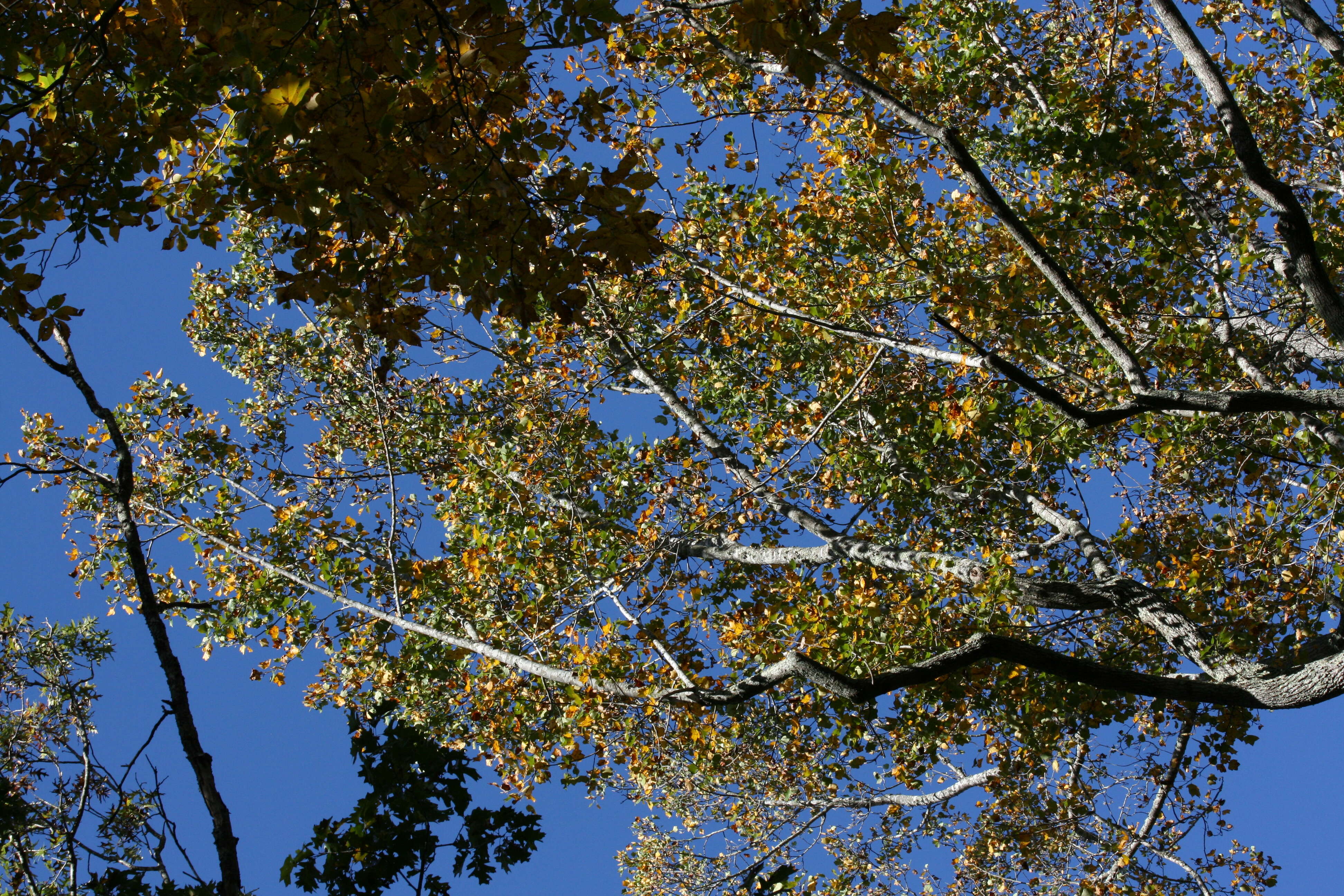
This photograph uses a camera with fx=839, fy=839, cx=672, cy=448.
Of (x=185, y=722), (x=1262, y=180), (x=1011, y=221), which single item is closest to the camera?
(x=185, y=722)

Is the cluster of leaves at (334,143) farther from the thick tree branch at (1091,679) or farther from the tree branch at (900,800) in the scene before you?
the tree branch at (900,800)

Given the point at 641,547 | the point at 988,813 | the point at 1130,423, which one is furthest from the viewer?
the point at 988,813

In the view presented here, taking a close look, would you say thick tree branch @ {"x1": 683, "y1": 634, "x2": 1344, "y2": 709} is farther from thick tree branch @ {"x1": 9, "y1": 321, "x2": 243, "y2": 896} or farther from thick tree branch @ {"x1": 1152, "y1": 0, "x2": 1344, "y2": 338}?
thick tree branch @ {"x1": 9, "y1": 321, "x2": 243, "y2": 896}

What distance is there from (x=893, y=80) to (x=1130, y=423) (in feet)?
14.4

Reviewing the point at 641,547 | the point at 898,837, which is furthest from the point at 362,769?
the point at 898,837

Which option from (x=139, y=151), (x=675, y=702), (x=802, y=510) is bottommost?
(x=675, y=702)

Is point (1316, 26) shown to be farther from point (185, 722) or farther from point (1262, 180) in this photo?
point (185, 722)

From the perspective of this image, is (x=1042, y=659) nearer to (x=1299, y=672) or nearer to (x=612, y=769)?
(x=1299, y=672)

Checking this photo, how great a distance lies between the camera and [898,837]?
11.3 metres

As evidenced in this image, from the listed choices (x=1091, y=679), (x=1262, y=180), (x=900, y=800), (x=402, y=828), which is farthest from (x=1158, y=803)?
(x=402, y=828)

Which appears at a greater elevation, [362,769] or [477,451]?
[477,451]

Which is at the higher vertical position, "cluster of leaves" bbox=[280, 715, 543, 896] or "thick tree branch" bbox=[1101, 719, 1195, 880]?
"thick tree branch" bbox=[1101, 719, 1195, 880]

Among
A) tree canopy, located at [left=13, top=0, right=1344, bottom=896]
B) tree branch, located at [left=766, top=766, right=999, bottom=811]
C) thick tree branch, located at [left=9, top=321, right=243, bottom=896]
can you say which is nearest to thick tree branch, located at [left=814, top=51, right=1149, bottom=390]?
tree canopy, located at [left=13, top=0, right=1344, bottom=896]

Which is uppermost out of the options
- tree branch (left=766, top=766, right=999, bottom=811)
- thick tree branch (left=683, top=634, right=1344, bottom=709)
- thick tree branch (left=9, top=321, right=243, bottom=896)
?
tree branch (left=766, top=766, right=999, bottom=811)
